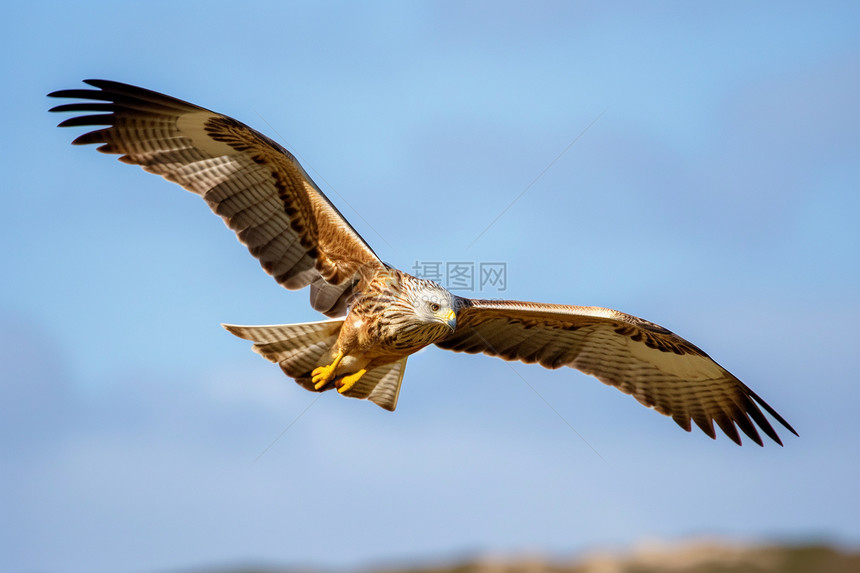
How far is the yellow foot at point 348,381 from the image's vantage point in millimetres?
9008

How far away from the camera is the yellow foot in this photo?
9008mm

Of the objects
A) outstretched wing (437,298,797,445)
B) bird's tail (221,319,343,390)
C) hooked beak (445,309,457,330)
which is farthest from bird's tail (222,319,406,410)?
outstretched wing (437,298,797,445)

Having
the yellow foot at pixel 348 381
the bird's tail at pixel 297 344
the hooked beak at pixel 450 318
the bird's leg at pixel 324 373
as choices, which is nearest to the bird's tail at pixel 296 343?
the bird's tail at pixel 297 344

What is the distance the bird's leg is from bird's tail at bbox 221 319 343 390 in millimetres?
122

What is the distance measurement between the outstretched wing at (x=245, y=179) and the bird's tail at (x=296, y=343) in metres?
0.26

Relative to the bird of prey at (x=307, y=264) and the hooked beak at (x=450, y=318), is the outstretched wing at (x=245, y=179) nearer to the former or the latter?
the bird of prey at (x=307, y=264)

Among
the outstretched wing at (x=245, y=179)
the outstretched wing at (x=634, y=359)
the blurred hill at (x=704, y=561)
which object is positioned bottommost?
the blurred hill at (x=704, y=561)

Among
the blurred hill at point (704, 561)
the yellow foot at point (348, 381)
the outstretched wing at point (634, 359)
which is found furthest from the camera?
the outstretched wing at point (634, 359)

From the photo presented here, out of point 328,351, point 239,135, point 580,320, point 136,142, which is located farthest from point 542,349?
point 136,142

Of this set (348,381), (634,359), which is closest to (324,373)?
(348,381)

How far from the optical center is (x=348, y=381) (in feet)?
29.6

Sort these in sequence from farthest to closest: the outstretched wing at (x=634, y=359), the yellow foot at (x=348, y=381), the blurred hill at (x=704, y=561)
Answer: the outstretched wing at (x=634, y=359) < the yellow foot at (x=348, y=381) < the blurred hill at (x=704, y=561)

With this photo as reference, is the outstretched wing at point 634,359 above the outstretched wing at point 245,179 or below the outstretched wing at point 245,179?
below

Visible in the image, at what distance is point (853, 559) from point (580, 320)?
11.4 ft
